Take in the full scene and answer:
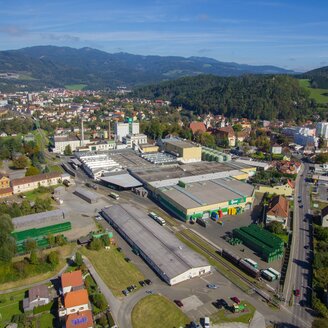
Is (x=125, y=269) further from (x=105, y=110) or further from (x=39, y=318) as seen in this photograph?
(x=105, y=110)

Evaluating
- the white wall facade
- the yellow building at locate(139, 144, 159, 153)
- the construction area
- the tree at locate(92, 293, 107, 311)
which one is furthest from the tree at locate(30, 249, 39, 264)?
the yellow building at locate(139, 144, 159, 153)

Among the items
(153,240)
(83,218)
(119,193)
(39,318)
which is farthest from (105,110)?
(39,318)

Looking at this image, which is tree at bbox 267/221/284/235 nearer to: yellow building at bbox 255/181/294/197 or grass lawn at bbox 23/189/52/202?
yellow building at bbox 255/181/294/197

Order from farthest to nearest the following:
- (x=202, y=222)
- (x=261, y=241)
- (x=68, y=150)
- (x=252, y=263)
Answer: (x=68, y=150), (x=202, y=222), (x=261, y=241), (x=252, y=263)

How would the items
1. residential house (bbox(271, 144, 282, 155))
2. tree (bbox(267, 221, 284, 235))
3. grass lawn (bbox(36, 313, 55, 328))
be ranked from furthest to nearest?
residential house (bbox(271, 144, 282, 155))
tree (bbox(267, 221, 284, 235))
grass lawn (bbox(36, 313, 55, 328))

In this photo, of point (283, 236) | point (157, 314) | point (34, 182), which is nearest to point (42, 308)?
point (157, 314)

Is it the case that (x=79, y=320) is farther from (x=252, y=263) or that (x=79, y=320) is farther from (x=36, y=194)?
(x=36, y=194)

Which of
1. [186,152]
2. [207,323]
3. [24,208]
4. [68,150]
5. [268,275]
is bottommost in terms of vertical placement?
[268,275]
